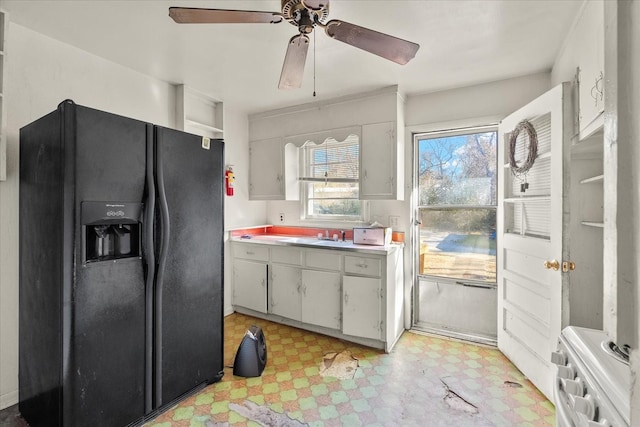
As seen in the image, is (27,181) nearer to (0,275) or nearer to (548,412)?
(0,275)

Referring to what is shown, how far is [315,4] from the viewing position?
130 cm

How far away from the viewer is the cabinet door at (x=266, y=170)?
142 inches

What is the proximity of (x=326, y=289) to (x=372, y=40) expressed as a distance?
217cm

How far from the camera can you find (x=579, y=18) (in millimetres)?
1803

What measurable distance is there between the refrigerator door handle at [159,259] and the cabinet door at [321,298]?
147 centimetres

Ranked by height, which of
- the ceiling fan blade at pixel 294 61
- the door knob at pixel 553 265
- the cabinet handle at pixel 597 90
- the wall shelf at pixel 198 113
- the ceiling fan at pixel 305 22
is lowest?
the door knob at pixel 553 265

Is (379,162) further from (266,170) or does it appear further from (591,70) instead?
(591,70)

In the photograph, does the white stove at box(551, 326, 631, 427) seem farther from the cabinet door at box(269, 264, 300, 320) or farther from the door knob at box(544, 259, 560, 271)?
the cabinet door at box(269, 264, 300, 320)

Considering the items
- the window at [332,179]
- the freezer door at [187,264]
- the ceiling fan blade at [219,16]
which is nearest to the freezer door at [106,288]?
the freezer door at [187,264]

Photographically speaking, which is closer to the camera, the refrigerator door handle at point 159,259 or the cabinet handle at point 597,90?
the cabinet handle at point 597,90

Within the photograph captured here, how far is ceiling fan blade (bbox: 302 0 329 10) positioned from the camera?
4.21 ft

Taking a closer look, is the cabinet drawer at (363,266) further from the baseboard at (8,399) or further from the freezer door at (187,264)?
the baseboard at (8,399)

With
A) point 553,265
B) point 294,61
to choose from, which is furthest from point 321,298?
point 294,61

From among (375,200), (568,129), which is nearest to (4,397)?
(375,200)
